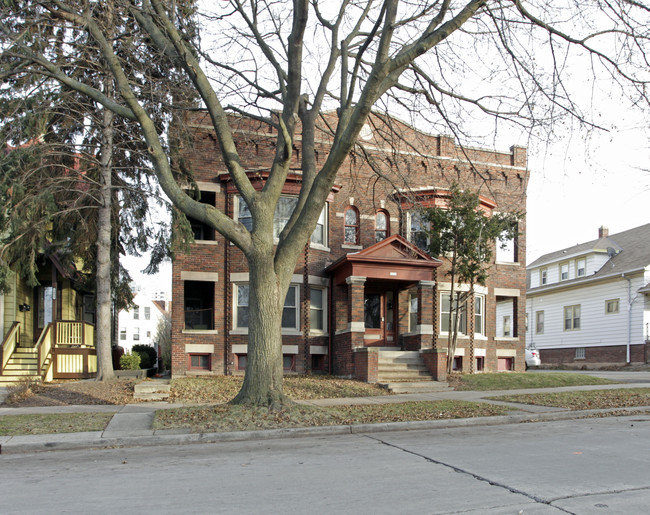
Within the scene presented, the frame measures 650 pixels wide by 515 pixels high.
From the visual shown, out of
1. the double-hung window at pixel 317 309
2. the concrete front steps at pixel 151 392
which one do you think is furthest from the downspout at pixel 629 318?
the concrete front steps at pixel 151 392

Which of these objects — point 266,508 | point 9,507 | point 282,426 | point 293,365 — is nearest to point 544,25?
point 282,426

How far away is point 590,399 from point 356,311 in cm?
733

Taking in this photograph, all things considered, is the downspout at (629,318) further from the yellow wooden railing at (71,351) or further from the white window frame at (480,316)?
the yellow wooden railing at (71,351)

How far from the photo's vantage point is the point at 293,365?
20.2 meters

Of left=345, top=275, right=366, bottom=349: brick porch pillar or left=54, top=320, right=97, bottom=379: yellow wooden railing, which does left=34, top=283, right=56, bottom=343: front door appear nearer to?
left=54, top=320, right=97, bottom=379: yellow wooden railing

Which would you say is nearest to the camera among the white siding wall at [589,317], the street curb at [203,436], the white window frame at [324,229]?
the street curb at [203,436]

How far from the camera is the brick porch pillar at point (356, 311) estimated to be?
61.4 feet

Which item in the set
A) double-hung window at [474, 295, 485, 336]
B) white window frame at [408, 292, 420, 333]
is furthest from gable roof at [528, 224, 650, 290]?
white window frame at [408, 292, 420, 333]

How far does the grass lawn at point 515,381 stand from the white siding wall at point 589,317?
1511 centimetres

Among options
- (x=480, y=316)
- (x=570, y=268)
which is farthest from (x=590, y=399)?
(x=570, y=268)

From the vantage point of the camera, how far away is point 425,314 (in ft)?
64.4

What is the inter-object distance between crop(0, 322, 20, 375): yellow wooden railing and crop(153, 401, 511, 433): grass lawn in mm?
9416

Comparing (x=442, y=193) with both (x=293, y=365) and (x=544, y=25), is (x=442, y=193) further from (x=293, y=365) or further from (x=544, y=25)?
(x=544, y=25)

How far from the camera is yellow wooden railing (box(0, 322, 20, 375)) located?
18.3 metres
